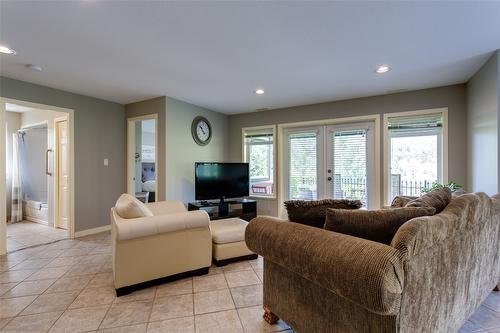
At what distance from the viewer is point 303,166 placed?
15.4 feet

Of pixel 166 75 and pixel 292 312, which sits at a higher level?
pixel 166 75

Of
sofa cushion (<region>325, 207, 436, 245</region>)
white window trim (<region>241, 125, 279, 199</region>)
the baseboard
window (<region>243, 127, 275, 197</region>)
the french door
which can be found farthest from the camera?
window (<region>243, 127, 275, 197</region>)

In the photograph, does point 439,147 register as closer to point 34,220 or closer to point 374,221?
point 374,221

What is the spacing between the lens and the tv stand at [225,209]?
4.14 metres

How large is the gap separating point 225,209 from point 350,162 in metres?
2.28

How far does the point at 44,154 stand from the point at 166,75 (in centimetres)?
365

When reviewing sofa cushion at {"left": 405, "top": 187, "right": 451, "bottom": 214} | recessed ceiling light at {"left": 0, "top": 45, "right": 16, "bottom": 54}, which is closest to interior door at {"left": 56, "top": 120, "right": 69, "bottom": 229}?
recessed ceiling light at {"left": 0, "top": 45, "right": 16, "bottom": 54}

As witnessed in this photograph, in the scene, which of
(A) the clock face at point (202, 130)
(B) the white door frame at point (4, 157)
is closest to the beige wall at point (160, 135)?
(A) the clock face at point (202, 130)

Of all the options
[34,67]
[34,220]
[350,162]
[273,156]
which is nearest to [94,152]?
[34,67]

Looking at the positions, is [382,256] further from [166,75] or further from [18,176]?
[18,176]

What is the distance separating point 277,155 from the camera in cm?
488

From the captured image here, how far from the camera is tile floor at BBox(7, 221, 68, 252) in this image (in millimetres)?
3559

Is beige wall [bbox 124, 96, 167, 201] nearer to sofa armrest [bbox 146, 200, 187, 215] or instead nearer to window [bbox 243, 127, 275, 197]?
sofa armrest [bbox 146, 200, 187, 215]

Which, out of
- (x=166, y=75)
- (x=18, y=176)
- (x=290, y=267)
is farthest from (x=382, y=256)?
(x=18, y=176)
